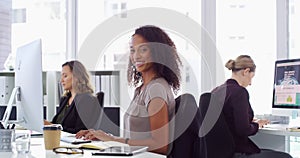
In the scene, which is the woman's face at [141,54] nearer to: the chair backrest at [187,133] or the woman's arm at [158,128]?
the woman's arm at [158,128]

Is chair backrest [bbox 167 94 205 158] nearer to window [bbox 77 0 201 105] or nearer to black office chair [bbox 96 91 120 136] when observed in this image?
black office chair [bbox 96 91 120 136]

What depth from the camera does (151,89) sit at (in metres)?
1.91

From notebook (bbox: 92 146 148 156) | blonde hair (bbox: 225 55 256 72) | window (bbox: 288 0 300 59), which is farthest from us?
window (bbox: 288 0 300 59)

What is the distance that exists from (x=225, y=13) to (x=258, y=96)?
0.97 m

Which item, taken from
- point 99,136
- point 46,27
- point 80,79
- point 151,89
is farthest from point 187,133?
point 46,27

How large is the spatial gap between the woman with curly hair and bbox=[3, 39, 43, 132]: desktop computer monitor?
0.32m

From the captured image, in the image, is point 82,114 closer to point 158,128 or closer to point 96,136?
point 96,136

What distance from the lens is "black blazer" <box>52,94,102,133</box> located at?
3.22 metres

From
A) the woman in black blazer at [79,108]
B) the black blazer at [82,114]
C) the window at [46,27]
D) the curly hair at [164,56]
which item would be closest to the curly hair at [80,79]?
the woman in black blazer at [79,108]

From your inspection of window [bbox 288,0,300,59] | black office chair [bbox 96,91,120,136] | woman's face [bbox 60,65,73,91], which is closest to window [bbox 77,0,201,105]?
black office chair [bbox 96,91,120,136]

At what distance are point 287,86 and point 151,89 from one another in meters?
1.69

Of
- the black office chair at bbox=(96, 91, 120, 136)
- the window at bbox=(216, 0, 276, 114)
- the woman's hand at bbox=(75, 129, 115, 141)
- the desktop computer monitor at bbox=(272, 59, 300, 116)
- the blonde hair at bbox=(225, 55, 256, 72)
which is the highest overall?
the window at bbox=(216, 0, 276, 114)

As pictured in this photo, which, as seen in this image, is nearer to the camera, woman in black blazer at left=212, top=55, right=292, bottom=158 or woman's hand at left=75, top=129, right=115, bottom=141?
woman's hand at left=75, top=129, right=115, bottom=141

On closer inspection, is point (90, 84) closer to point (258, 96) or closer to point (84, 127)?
point (84, 127)
